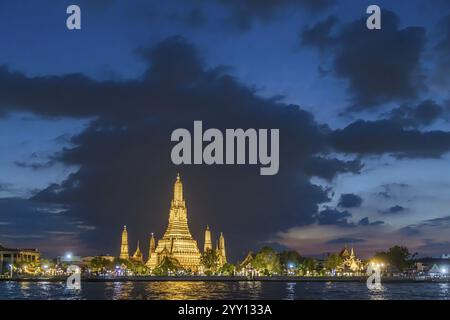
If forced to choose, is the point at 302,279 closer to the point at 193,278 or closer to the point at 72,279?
the point at 193,278
